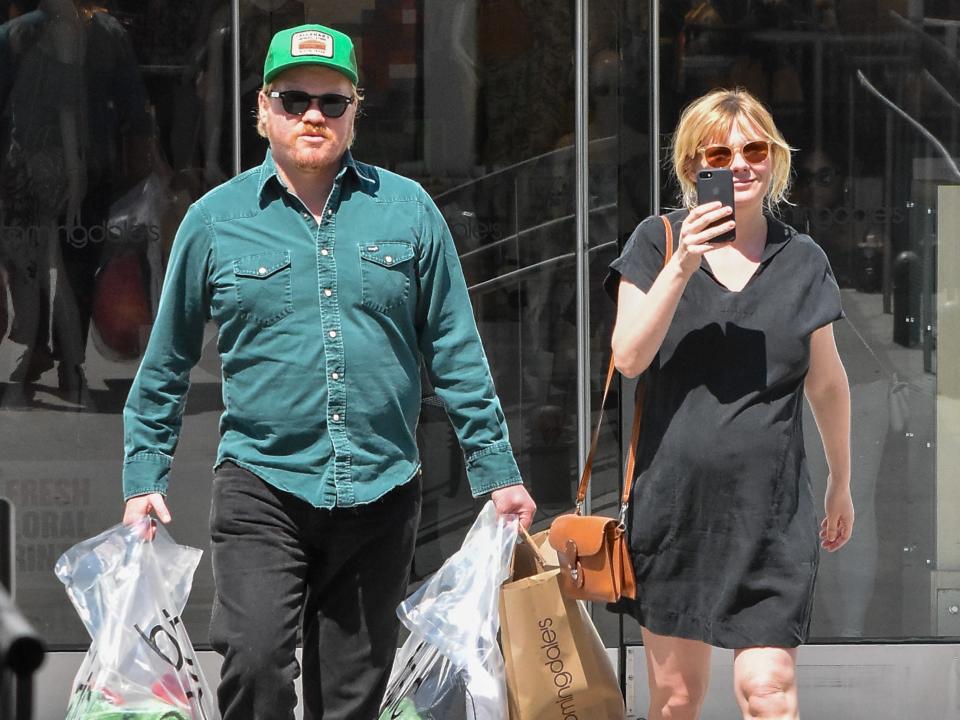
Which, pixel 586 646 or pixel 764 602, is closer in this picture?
pixel 764 602

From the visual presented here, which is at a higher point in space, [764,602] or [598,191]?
[598,191]

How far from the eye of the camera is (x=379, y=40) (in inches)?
200

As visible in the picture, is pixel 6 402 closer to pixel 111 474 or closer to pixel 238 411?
pixel 111 474

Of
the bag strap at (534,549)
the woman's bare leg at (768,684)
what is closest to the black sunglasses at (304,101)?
the bag strap at (534,549)

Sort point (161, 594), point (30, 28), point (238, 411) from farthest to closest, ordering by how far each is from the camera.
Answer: point (30, 28) → point (161, 594) → point (238, 411)

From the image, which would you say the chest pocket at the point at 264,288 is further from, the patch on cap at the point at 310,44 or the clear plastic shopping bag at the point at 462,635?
the clear plastic shopping bag at the point at 462,635

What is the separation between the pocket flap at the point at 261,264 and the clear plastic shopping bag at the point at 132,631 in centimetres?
61

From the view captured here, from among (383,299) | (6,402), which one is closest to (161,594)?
(383,299)

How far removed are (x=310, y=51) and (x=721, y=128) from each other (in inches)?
35.8

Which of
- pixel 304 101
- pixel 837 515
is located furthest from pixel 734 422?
pixel 304 101

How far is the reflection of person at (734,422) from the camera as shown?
343cm

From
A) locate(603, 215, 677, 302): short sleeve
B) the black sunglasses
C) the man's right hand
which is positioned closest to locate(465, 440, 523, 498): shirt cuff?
locate(603, 215, 677, 302): short sleeve

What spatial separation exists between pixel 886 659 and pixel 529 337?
62.5 inches

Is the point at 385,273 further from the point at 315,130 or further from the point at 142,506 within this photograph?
the point at 142,506
